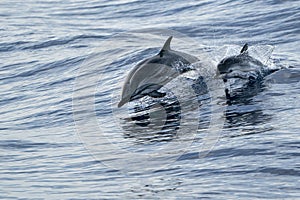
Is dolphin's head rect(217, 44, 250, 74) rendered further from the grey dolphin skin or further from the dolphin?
the grey dolphin skin

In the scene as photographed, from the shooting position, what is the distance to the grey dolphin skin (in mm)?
10453

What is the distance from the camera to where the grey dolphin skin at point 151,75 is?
412 inches

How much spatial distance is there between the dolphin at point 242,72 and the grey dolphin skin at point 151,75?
605 mm

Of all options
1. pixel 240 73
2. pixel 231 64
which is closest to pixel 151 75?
pixel 231 64

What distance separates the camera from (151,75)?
418 inches

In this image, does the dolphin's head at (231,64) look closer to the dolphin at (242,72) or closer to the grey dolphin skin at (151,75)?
the dolphin at (242,72)

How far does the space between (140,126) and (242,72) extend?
1914 millimetres

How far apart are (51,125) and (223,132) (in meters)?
2.59

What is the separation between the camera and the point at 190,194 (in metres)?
7.87

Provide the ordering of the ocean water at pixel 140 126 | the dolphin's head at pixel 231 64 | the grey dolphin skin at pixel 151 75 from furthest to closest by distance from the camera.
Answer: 1. the dolphin's head at pixel 231 64
2. the grey dolphin skin at pixel 151 75
3. the ocean water at pixel 140 126

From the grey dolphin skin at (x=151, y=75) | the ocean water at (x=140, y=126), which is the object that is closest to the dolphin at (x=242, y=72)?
the ocean water at (x=140, y=126)

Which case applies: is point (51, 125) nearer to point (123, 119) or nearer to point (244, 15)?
point (123, 119)

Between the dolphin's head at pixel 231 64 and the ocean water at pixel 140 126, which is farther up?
the dolphin's head at pixel 231 64

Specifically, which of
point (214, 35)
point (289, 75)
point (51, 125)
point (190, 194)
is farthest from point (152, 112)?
point (214, 35)
